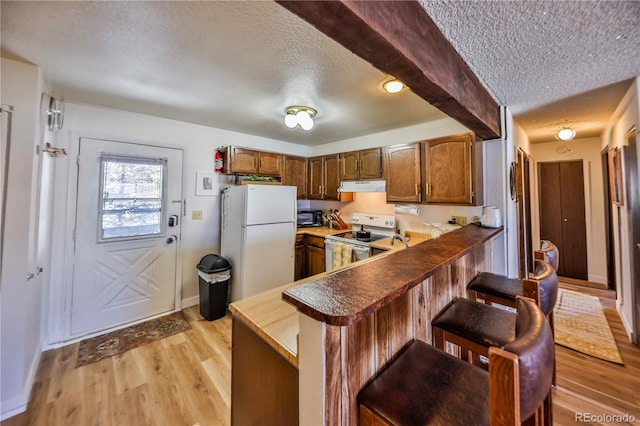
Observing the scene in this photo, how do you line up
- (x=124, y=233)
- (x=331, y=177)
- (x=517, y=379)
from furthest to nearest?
(x=331, y=177) < (x=124, y=233) < (x=517, y=379)

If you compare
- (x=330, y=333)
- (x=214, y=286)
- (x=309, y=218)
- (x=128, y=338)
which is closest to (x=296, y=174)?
(x=309, y=218)

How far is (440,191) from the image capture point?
2605mm

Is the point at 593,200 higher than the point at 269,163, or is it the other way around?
the point at 269,163

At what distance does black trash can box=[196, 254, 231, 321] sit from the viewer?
2760mm

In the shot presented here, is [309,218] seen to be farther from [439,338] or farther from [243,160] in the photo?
[439,338]

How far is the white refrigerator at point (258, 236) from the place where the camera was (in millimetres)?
2898

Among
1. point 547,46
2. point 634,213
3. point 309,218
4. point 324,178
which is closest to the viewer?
point 547,46

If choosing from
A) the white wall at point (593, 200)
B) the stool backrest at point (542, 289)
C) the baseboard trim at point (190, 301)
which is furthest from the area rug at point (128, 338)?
the white wall at point (593, 200)

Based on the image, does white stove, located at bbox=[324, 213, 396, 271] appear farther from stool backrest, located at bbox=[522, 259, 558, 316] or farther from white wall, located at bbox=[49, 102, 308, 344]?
stool backrest, located at bbox=[522, 259, 558, 316]

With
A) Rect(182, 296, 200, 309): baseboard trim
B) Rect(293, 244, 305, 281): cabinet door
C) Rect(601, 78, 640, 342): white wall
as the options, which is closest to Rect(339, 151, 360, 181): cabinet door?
Rect(293, 244, 305, 281): cabinet door

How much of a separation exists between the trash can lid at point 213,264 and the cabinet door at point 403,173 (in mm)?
2198

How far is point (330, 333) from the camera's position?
2.34 feet

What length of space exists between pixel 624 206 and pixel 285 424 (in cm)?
356

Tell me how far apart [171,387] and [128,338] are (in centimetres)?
103
